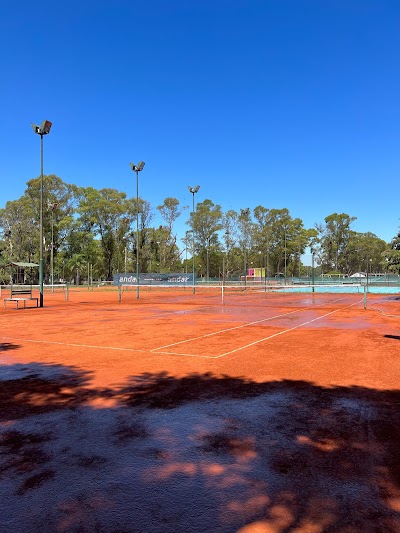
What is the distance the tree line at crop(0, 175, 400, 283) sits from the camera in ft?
222

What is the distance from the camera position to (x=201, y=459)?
3.40m

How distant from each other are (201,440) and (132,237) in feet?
245

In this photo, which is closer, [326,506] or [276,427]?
[326,506]

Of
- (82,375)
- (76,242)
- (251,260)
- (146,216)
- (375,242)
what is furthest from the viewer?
(375,242)

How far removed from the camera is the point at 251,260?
95062 millimetres

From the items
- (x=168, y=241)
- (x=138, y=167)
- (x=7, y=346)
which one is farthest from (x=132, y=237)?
(x=7, y=346)

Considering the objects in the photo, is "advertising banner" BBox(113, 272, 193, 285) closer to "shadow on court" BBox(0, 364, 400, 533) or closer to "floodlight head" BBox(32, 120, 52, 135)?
"floodlight head" BBox(32, 120, 52, 135)

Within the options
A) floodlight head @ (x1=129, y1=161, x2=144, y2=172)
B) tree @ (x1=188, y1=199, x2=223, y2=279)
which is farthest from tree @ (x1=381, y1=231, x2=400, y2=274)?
Result: tree @ (x1=188, y1=199, x2=223, y2=279)

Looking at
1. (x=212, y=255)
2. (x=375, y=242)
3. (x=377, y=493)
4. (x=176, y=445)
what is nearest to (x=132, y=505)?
(x=176, y=445)

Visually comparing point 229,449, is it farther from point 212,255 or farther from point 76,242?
point 212,255

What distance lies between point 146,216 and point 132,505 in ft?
237

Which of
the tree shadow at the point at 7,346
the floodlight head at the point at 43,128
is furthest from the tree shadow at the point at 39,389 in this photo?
the floodlight head at the point at 43,128

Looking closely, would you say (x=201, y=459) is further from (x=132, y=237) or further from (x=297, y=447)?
(x=132, y=237)

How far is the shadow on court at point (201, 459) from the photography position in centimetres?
257
